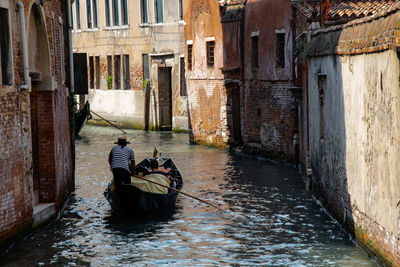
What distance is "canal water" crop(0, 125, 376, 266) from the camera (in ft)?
31.5

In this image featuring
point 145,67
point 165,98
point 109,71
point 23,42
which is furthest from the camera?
point 109,71

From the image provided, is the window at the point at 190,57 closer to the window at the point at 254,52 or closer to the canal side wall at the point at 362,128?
the window at the point at 254,52

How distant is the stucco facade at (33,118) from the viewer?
9664mm

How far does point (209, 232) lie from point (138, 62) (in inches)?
747

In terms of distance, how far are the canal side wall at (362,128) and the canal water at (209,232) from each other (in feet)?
1.65

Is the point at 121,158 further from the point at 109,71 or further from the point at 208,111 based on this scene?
the point at 109,71

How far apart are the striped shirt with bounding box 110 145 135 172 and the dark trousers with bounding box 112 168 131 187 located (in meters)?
0.06

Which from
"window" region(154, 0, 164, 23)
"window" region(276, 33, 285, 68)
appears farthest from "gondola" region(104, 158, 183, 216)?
"window" region(154, 0, 164, 23)

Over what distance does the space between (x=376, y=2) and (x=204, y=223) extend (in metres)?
7.25

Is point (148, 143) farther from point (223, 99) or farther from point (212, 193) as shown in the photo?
point (212, 193)

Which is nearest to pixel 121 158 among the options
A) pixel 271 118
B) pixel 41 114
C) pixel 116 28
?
pixel 41 114

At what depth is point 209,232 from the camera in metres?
11.3

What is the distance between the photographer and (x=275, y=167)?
18.0 m

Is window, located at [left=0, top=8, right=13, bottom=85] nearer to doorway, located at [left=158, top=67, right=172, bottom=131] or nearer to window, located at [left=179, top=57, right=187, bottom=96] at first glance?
window, located at [left=179, top=57, right=187, bottom=96]
